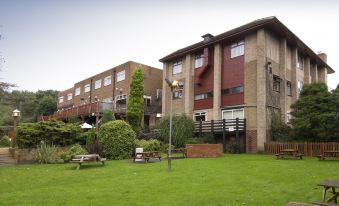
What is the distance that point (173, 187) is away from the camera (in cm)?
971

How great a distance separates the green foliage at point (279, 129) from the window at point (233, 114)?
2.68 meters

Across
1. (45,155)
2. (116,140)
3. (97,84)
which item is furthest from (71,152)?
(97,84)

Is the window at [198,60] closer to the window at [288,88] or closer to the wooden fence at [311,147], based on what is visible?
the window at [288,88]

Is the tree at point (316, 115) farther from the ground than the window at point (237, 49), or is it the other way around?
the window at point (237, 49)

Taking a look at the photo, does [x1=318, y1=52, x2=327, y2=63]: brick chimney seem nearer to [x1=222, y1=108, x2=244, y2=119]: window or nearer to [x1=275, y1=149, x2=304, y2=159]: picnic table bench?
[x1=222, y1=108, x2=244, y2=119]: window

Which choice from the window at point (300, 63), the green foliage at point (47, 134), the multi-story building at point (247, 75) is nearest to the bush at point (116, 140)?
the green foliage at point (47, 134)

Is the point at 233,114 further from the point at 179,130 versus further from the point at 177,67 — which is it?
the point at 177,67

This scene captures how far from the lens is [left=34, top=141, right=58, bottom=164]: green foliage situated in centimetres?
1930

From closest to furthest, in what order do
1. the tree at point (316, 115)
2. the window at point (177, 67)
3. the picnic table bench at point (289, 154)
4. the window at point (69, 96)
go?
1. the picnic table bench at point (289, 154)
2. the tree at point (316, 115)
3. the window at point (177, 67)
4. the window at point (69, 96)

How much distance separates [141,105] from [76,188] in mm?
21847

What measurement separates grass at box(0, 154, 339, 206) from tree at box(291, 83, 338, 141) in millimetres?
7831

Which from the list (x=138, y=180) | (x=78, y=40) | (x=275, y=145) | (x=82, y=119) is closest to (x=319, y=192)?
(x=138, y=180)

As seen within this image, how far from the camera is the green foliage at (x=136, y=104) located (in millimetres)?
31266

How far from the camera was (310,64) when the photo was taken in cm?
3475
